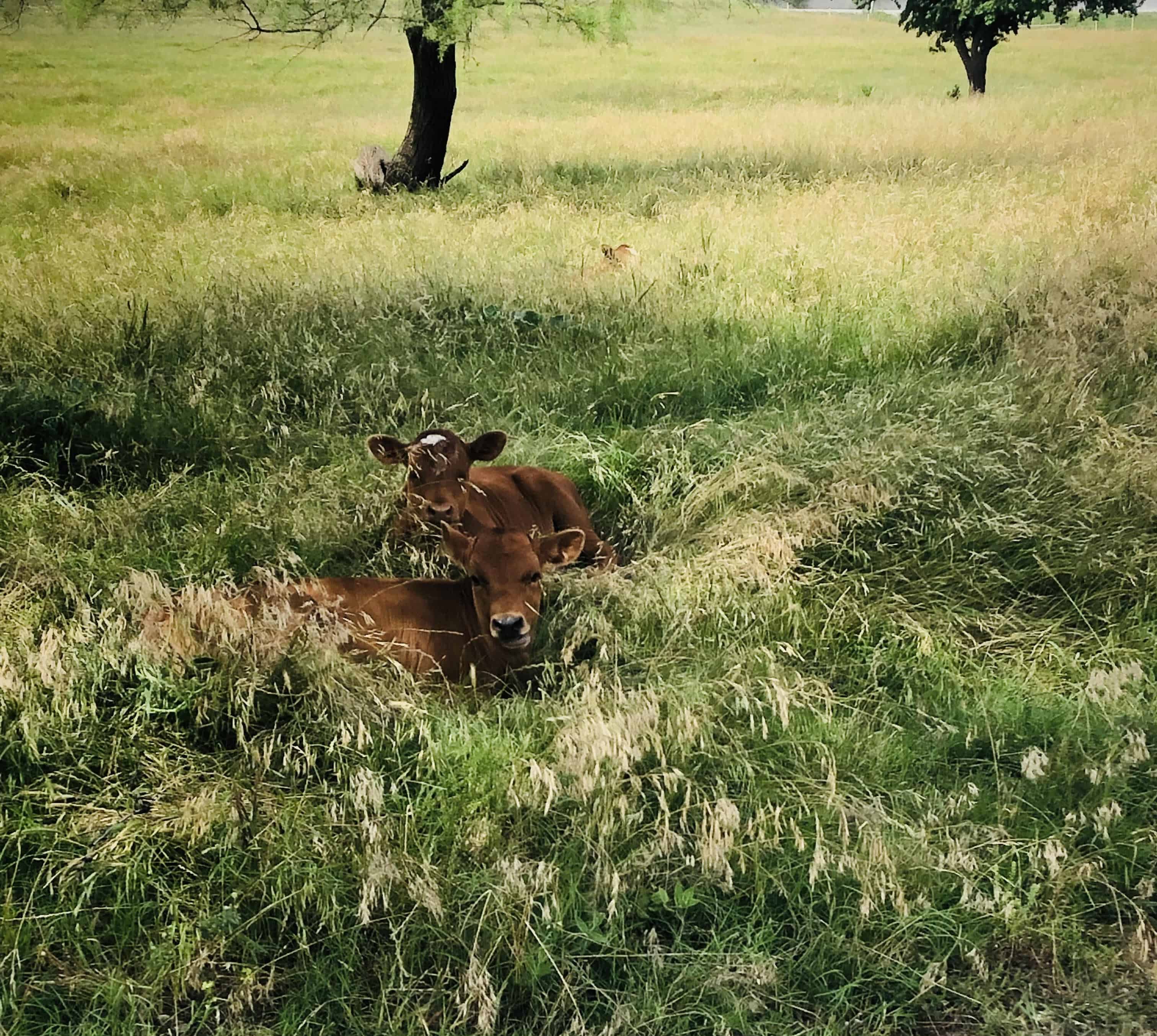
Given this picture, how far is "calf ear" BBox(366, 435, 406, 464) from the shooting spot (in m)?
3.01

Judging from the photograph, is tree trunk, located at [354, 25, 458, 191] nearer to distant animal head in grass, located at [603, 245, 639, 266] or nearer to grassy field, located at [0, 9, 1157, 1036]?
grassy field, located at [0, 9, 1157, 1036]

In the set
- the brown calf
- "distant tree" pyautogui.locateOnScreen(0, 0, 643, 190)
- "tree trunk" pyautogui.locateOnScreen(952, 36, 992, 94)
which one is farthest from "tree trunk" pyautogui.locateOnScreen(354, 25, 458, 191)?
the brown calf

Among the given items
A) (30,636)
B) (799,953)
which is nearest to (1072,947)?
(799,953)

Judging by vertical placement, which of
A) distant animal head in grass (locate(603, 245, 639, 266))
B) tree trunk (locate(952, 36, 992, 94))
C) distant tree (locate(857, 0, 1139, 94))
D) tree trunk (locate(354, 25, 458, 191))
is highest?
distant tree (locate(857, 0, 1139, 94))

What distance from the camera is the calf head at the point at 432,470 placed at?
297 centimetres

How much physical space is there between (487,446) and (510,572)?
2.04 ft

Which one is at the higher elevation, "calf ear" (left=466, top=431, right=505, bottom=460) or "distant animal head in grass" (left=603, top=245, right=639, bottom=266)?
"distant animal head in grass" (left=603, top=245, right=639, bottom=266)

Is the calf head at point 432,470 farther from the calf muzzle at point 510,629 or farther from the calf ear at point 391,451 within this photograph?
the calf muzzle at point 510,629

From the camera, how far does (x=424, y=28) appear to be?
636cm

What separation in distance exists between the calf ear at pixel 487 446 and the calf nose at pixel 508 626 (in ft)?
2.42

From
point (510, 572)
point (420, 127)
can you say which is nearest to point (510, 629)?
point (510, 572)

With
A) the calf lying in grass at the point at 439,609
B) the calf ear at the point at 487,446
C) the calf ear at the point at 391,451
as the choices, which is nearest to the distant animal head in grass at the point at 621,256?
the calf ear at the point at 487,446

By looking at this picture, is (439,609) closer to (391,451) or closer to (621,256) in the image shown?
(391,451)

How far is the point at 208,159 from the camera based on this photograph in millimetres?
4883
